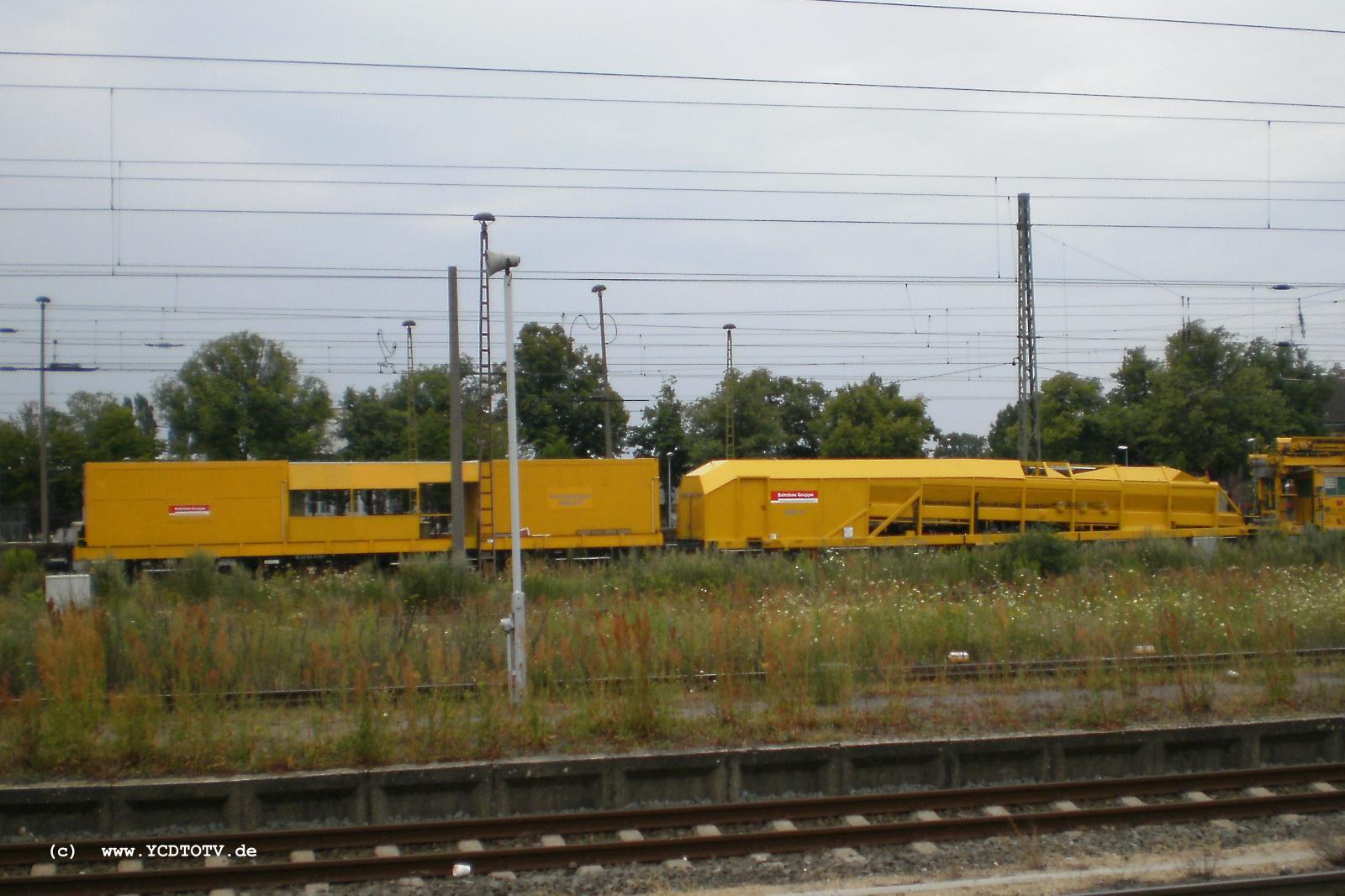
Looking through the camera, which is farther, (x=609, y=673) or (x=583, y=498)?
(x=583, y=498)

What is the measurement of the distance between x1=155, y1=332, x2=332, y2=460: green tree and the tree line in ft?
0.23

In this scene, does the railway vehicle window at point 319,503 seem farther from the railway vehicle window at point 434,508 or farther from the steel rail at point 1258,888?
the steel rail at point 1258,888

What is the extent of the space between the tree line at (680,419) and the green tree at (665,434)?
0.06 meters

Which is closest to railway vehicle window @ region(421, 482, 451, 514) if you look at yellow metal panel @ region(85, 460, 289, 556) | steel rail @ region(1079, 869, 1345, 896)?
yellow metal panel @ region(85, 460, 289, 556)

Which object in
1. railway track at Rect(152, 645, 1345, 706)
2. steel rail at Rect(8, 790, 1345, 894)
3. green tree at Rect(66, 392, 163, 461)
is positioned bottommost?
steel rail at Rect(8, 790, 1345, 894)

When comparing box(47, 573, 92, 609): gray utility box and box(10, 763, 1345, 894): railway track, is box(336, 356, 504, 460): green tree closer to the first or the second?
box(47, 573, 92, 609): gray utility box

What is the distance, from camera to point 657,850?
796 cm

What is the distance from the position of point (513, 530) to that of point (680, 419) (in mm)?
34049

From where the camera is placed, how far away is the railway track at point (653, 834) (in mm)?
7578

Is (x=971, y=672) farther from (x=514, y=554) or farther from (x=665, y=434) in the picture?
(x=665, y=434)

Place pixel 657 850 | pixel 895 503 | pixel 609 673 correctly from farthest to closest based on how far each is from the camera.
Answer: pixel 895 503
pixel 609 673
pixel 657 850

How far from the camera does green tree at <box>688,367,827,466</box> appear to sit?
42781 millimetres

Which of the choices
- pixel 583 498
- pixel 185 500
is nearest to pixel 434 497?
pixel 583 498

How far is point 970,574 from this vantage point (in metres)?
20.5
